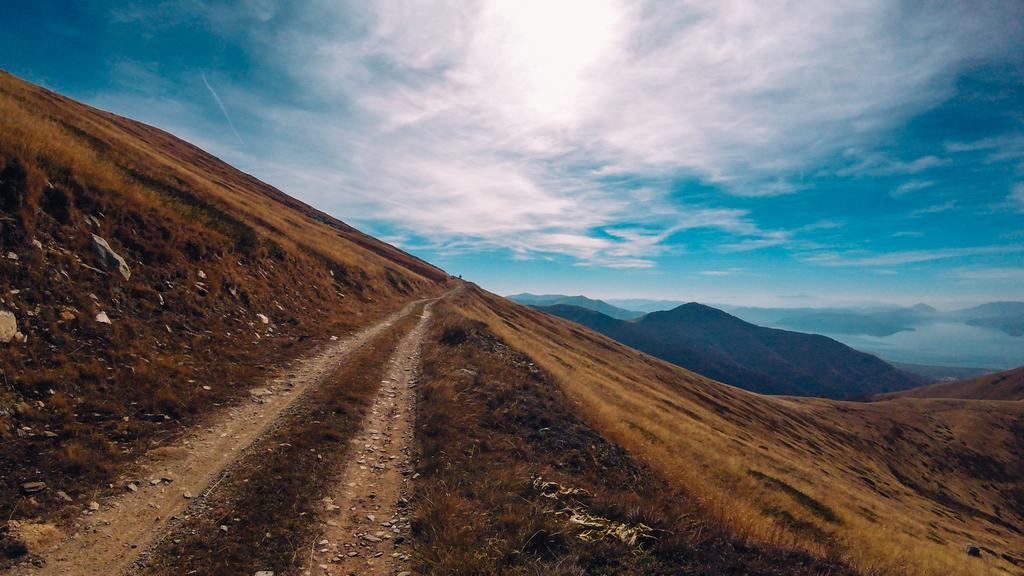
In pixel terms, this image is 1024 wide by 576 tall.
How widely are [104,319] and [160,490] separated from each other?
8829 millimetres

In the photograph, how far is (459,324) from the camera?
1217 inches

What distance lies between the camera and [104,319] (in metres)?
14.0

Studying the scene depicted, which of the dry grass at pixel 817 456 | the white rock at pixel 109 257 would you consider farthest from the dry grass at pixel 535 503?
the white rock at pixel 109 257

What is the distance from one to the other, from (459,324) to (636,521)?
74.5ft

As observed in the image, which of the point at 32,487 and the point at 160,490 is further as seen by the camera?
the point at 160,490

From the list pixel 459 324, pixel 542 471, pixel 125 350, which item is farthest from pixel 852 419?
pixel 125 350

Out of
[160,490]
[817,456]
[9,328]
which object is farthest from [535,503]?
[817,456]

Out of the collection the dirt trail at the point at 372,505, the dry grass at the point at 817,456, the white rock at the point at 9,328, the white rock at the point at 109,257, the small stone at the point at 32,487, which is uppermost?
the white rock at the point at 109,257

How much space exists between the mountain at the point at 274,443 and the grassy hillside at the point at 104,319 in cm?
8

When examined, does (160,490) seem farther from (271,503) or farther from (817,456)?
(817,456)

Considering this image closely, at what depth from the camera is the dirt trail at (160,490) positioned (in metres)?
6.84

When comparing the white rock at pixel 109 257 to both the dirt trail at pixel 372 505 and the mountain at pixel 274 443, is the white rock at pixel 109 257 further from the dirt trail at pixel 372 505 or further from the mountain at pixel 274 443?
the dirt trail at pixel 372 505

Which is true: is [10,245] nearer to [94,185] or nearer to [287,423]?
[94,185]

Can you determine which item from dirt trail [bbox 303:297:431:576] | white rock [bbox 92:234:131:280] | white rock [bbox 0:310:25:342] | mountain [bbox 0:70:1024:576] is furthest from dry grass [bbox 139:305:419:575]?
white rock [bbox 92:234:131:280]
